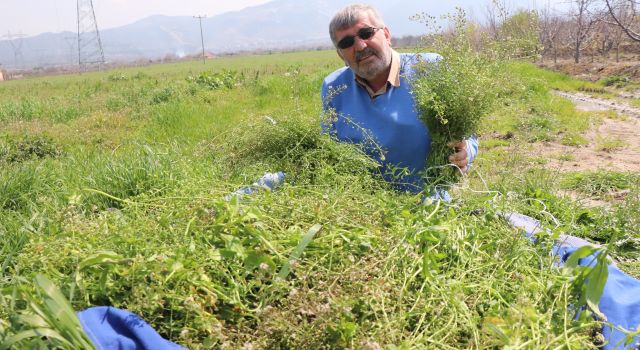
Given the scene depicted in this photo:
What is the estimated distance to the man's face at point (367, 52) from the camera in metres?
2.65

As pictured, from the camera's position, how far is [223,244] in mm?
1313

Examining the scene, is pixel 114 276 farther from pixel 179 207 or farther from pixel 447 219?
pixel 447 219

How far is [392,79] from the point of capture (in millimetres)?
2730

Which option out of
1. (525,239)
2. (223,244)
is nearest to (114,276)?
(223,244)

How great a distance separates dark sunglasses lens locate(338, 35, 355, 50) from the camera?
265 cm

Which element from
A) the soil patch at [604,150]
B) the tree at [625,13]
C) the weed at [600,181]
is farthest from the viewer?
the tree at [625,13]

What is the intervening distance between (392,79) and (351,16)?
1.42ft

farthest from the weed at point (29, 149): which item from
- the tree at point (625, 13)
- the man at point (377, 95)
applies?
the tree at point (625, 13)

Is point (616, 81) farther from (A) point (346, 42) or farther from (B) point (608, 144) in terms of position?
(A) point (346, 42)

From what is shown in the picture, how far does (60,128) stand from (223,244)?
284 inches

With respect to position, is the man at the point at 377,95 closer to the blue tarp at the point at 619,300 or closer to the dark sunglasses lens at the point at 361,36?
the dark sunglasses lens at the point at 361,36

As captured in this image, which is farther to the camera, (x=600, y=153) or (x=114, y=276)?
(x=600, y=153)

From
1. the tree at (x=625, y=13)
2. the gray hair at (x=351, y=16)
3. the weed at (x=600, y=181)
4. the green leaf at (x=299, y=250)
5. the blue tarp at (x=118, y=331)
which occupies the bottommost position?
the weed at (x=600, y=181)

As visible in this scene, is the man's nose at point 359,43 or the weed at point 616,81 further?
the weed at point 616,81
